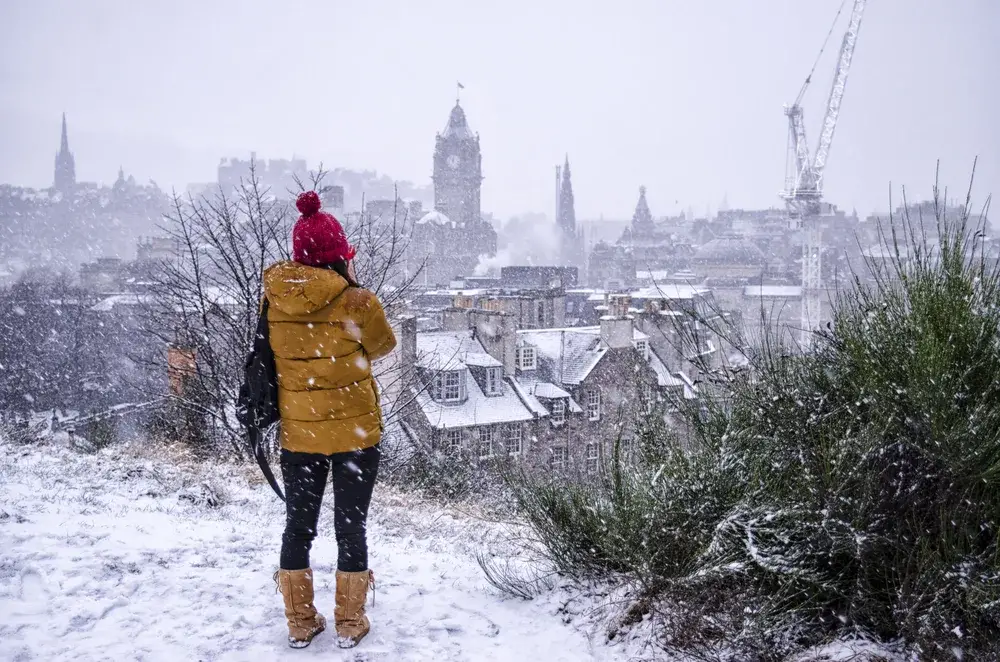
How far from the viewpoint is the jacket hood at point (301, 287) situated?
10.9ft

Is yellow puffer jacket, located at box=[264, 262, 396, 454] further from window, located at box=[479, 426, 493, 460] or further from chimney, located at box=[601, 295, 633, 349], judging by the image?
chimney, located at box=[601, 295, 633, 349]

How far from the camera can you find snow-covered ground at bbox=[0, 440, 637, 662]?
11.4 feet

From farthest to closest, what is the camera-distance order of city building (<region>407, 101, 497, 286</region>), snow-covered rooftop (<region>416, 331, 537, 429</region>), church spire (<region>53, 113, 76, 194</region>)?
1. church spire (<region>53, 113, 76, 194</region>)
2. city building (<region>407, 101, 497, 286</region>)
3. snow-covered rooftop (<region>416, 331, 537, 429</region>)

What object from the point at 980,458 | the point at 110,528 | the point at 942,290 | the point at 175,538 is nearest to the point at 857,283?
the point at 942,290

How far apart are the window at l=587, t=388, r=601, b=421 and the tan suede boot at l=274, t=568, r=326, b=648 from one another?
19341 millimetres

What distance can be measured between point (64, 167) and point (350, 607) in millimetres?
131371

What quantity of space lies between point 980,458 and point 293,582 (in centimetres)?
287

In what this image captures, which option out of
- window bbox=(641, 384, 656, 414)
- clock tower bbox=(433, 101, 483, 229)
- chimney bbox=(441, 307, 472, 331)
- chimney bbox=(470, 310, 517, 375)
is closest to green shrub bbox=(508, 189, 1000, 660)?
window bbox=(641, 384, 656, 414)

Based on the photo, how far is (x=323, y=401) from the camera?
3412 mm

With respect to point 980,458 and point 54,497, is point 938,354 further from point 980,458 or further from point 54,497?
point 54,497

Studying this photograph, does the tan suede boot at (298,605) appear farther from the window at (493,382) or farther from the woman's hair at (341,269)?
the window at (493,382)

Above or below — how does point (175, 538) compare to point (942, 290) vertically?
below

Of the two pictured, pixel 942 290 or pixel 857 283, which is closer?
pixel 942 290

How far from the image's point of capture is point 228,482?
7.23 meters
